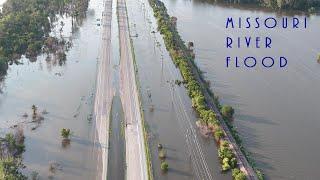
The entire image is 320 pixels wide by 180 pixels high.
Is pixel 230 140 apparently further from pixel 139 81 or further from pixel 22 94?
pixel 22 94

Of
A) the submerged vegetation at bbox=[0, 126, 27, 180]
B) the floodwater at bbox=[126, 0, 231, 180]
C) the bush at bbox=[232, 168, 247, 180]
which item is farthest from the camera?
the floodwater at bbox=[126, 0, 231, 180]

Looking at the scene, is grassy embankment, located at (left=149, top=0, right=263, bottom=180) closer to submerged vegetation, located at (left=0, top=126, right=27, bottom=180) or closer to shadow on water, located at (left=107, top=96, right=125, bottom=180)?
shadow on water, located at (left=107, top=96, right=125, bottom=180)

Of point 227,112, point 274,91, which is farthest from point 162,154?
point 274,91

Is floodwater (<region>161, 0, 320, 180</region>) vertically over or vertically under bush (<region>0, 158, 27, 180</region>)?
over

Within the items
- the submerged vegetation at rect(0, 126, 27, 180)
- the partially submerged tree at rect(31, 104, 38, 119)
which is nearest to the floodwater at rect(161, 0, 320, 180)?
the partially submerged tree at rect(31, 104, 38, 119)

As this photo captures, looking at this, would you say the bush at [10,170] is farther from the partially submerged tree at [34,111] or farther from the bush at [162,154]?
the bush at [162,154]

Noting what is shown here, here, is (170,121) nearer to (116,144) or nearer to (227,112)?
(227,112)

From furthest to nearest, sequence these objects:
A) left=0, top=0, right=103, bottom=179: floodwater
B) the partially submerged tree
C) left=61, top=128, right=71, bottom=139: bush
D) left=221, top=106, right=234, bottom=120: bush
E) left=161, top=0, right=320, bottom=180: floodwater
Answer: the partially submerged tree < left=221, top=106, right=234, bottom=120: bush < left=61, top=128, right=71, bottom=139: bush < left=161, top=0, right=320, bottom=180: floodwater < left=0, top=0, right=103, bottom=179: floodwater

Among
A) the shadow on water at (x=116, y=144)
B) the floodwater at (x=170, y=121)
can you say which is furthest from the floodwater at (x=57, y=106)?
the floodwater at (x=170, y=121)
